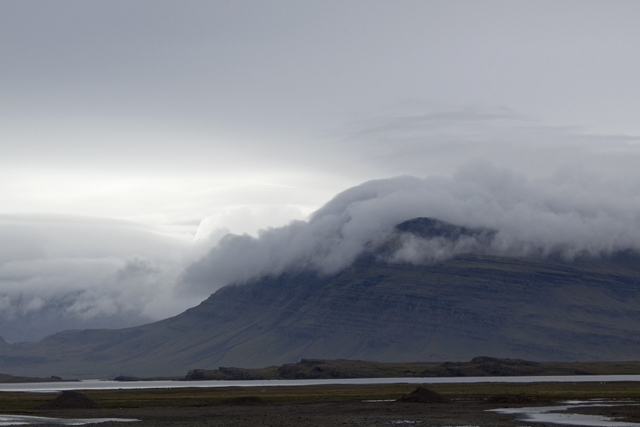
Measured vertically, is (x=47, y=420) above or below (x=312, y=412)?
above

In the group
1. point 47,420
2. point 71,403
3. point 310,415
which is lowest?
point 310,415

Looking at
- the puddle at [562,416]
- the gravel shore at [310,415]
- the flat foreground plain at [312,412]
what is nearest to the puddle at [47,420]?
the gravel shore at [310,415]

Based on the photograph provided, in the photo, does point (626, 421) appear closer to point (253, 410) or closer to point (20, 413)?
point (253, 410)

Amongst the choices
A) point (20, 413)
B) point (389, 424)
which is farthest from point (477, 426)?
point (20, 413)

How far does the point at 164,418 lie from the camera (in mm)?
98375

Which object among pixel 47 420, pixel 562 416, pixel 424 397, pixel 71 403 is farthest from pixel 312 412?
pixel 71 403

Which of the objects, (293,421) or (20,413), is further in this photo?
(20,413)

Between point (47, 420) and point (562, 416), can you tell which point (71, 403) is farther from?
point (562, 416)

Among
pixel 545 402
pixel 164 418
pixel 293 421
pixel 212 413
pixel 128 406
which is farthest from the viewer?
pixel 128 406

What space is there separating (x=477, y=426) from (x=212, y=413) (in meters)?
42.2

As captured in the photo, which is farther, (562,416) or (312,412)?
(312,412)

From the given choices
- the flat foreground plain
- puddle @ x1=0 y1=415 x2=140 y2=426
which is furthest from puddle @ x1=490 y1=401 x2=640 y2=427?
puddle @ x1=0 y1=415 x2=140 y2=426

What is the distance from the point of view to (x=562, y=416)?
91.1 metres

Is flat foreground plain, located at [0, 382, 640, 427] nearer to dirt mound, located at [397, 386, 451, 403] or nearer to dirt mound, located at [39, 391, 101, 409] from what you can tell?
dirt mound, located at [397, 386, 451, 403]
